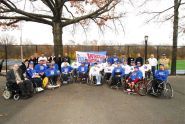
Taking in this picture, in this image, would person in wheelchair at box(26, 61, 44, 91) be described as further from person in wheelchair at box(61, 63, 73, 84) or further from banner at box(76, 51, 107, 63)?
banner at box(76, 51, 107, 63)

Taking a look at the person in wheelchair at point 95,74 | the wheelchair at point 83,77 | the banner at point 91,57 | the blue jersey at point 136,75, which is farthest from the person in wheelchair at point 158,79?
the banner at point 91,57

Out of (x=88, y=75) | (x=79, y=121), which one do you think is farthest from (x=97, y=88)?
(x=79, y=121)

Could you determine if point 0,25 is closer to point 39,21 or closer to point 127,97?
point 39,21

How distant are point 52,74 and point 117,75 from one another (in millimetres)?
3328

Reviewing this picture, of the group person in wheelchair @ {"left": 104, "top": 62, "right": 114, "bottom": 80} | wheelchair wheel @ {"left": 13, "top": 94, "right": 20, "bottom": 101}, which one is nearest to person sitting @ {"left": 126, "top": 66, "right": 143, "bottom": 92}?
person in wheelchair @ {"left": 104, "top": 62, "right": 114, "bottom": 80}

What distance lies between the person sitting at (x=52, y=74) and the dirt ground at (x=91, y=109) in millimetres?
1425

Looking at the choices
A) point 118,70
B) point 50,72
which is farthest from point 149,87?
point 50,72

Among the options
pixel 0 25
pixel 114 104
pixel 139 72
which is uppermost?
pixel 0 25

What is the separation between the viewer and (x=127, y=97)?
45.0ft

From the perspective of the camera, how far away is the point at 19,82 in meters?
13.3

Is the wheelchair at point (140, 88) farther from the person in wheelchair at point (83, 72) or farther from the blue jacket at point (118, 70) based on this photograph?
the person in wheelchair at point (83, 72)

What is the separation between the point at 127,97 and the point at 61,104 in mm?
3136

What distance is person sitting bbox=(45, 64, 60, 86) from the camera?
16.5 meters

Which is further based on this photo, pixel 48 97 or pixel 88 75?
pixel 88 75
